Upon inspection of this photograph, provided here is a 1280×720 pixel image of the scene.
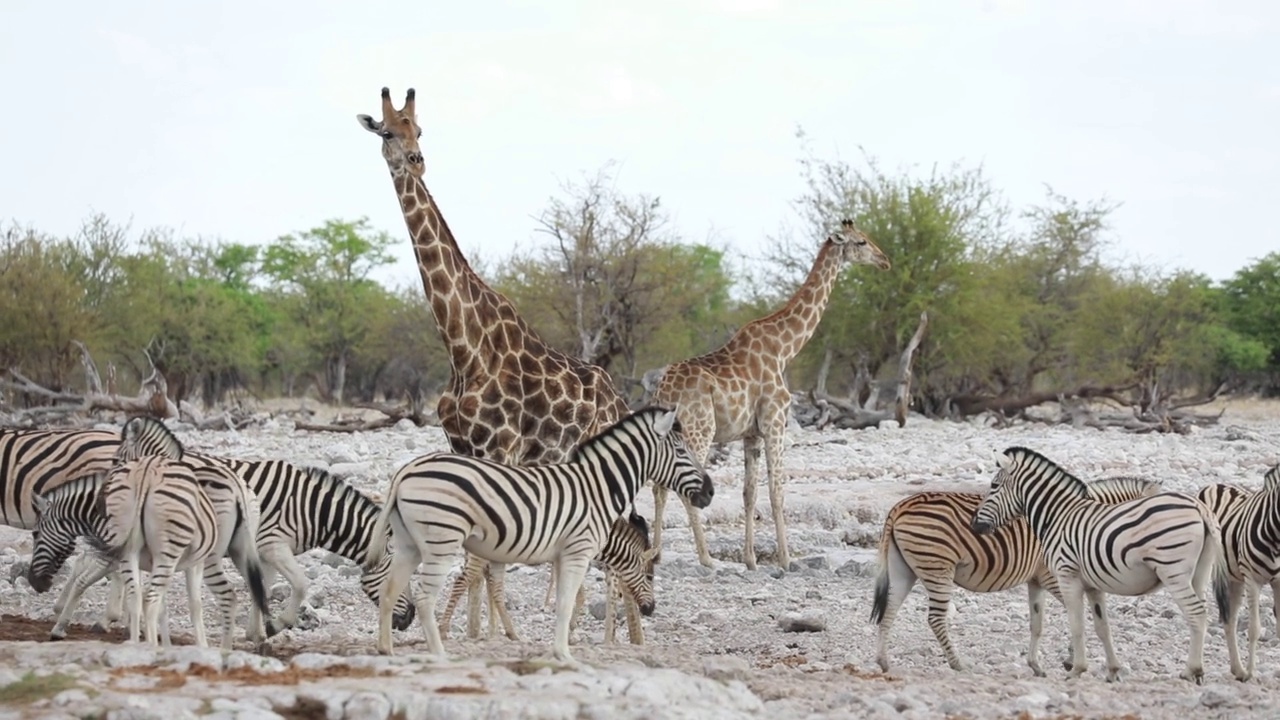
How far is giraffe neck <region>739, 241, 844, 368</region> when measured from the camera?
13.7m

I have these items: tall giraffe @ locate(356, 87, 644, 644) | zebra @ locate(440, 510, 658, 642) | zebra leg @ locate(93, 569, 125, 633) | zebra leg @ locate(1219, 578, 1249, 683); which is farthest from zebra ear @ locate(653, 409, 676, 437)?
zebra leg @ locate(93, 569, 125, 633)

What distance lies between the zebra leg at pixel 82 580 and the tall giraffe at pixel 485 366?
2178mm

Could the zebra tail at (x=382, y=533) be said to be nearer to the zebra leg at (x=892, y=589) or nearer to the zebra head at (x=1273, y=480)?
the zebra leg at (x=892, y=589)

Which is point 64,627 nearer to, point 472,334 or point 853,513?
point 472,334

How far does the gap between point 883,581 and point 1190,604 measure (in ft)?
5.56

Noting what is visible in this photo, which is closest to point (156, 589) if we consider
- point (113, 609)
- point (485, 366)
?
point (113, 609)

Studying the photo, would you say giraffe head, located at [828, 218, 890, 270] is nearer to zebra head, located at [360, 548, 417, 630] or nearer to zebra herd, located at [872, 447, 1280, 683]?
zebra herd, located at [872, 447, 1280, 683]

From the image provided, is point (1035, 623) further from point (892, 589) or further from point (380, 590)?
point (380, 590)

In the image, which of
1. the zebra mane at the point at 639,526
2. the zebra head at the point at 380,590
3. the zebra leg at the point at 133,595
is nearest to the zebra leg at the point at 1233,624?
the zebra mane at the point at 639,526

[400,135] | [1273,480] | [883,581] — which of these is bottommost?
[883,581]

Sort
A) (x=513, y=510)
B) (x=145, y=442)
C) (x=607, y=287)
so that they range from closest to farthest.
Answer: (x=513, y=510)
(x=145, y=442)
(x=607, y=287)

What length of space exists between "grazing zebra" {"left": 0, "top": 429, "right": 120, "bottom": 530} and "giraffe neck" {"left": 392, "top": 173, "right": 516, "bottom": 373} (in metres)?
2.24

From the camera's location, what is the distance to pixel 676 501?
52.0 feet

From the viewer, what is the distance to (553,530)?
7.36 metres
